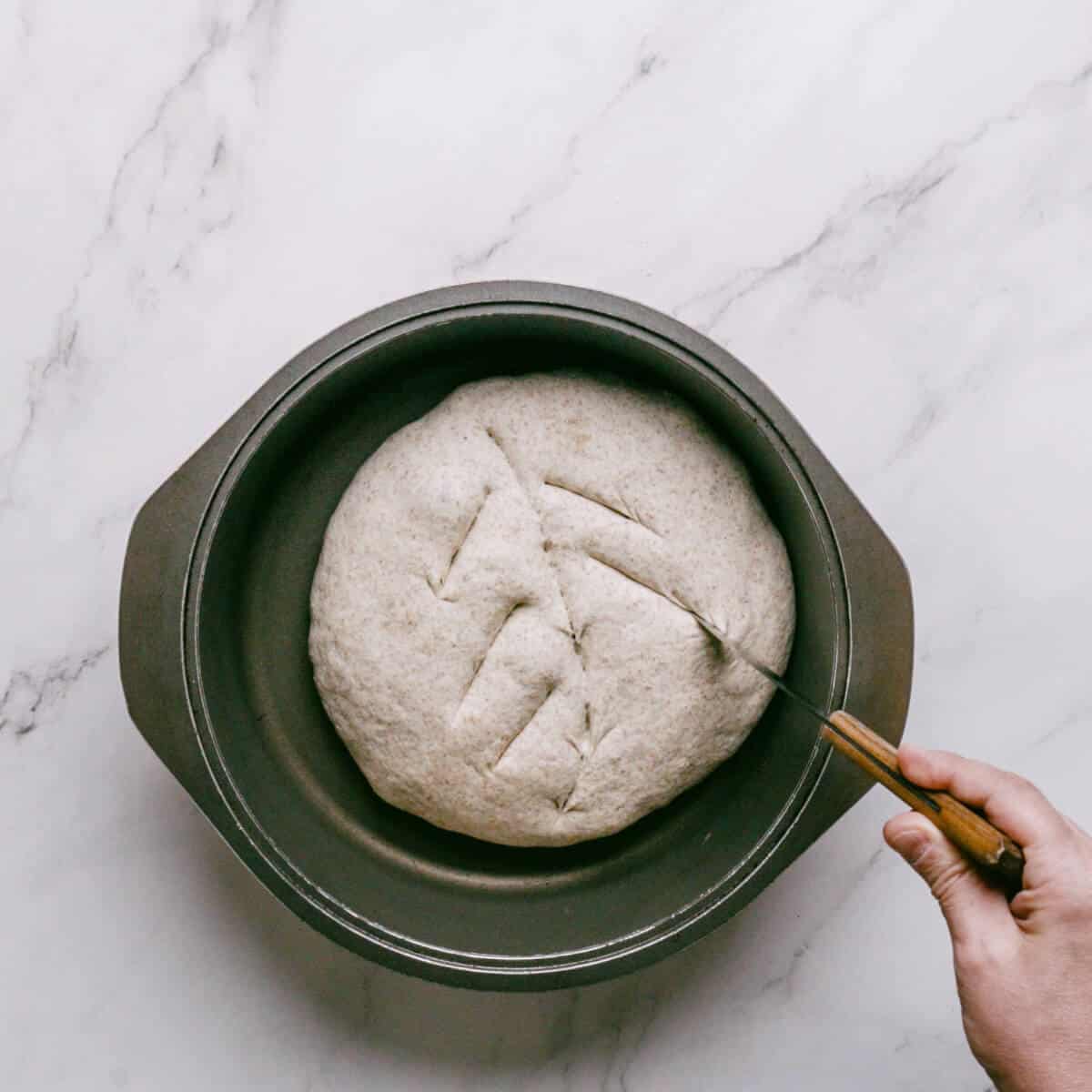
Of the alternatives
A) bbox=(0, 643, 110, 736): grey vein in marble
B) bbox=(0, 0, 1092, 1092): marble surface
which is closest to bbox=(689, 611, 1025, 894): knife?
bbox=(0, 0, 1092, 1092): marble surface

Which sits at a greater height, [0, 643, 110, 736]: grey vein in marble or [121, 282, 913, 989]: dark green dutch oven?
[121, 282, 913, 989]: dark green dutch oven

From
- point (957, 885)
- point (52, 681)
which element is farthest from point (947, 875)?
point (52, 681)

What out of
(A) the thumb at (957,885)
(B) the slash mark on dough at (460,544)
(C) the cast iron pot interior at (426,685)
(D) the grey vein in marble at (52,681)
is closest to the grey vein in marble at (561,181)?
(C) the cast iron pot interior at (426,685)

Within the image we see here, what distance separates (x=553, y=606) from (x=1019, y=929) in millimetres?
490

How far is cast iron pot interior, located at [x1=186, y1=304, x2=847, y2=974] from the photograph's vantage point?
41.1 inches

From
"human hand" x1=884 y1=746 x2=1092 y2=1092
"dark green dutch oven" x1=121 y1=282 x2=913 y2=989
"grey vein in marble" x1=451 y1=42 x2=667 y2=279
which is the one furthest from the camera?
"grey vein in marble" x1=451 y1=42 x2=667 y2=279

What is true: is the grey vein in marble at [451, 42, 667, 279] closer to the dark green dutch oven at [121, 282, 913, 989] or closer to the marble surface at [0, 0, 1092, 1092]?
the marble surface at [0, 0, 1092, 1092]

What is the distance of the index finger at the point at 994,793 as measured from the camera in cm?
88

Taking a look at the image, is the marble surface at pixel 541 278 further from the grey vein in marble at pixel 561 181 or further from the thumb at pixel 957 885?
the thumb at pixel 957 885

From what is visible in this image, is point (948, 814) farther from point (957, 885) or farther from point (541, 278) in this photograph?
point (541, 278)

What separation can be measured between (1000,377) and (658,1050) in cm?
82

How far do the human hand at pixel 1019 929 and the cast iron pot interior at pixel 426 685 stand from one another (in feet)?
0.47

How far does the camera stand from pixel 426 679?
1.12 metres

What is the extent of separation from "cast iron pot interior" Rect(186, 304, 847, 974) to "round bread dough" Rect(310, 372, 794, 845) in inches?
2.0
